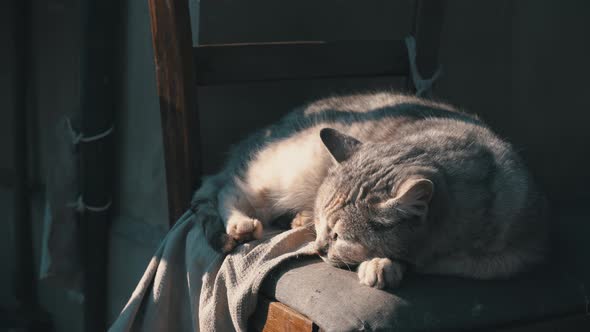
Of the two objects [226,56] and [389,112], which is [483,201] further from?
[226,56]

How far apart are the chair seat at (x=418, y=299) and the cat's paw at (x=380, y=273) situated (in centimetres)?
2

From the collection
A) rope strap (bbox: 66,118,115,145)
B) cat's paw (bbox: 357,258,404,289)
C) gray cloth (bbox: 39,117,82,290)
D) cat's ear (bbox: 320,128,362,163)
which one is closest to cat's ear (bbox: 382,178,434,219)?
cat's paw (bbox: 357,258,404,289)

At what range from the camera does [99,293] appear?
A: 10.7 ft

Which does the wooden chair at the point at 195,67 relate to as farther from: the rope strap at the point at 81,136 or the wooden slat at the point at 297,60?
the rope strap at the point at 81,136

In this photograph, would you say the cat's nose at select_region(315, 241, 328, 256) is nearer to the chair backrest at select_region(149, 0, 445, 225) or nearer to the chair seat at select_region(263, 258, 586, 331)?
the chair seat at select_region(263, 258, 586, 331)

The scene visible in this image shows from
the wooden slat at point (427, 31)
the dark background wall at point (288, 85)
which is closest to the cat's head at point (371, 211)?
the dark background wall at point (288, 85)

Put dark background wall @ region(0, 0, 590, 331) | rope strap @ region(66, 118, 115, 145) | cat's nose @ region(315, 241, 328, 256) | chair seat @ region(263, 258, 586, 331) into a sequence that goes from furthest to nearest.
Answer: rope strap @ region(66, 118, 115, 145), dark background wall @ region(0, 0, 590, 331), cat's nose @ region(315, 241, 328, 256), chair seat @ region(263, 258, 586, 331)

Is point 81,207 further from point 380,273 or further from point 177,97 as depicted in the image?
point 380,273

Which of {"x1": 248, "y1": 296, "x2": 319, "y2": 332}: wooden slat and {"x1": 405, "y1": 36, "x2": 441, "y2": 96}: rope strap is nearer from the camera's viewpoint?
{"x1": 248, "y1": 296, "x2": 319, "y2": 332}: wooden slat

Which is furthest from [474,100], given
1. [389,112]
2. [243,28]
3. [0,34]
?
[0,34]

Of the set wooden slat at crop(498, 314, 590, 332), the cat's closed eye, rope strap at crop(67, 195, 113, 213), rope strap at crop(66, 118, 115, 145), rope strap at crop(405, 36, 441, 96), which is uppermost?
rope strap at crop(405, 36, 441, 96)

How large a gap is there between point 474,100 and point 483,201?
1316 millimetres

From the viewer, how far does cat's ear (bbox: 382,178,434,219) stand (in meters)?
1.76

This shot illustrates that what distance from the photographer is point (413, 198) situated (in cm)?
178
